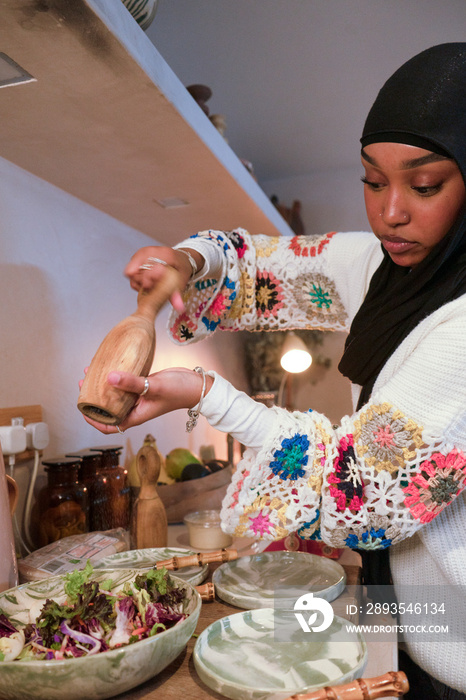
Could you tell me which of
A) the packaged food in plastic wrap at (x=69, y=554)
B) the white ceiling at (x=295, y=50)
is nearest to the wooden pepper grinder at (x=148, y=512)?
the packaged food in plastic wrap at (x=69, y=554)

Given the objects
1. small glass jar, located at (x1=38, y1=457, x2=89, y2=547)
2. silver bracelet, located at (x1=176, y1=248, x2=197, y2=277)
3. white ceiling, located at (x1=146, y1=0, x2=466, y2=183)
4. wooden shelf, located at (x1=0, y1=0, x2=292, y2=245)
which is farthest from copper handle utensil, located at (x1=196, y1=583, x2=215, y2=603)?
white ceiling, located at (x1=146, y1=0, x2=466, y2=183)

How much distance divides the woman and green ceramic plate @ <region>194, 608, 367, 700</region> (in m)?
0.10

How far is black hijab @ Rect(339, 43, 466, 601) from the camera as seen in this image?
26.0 inches

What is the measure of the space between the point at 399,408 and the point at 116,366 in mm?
328

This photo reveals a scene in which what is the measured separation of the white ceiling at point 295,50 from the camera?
4.85 ft

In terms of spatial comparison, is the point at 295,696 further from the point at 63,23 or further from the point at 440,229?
the point at 63,23

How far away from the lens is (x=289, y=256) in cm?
96

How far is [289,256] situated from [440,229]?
1.03ft

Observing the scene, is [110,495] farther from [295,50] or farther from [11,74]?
[295,50]

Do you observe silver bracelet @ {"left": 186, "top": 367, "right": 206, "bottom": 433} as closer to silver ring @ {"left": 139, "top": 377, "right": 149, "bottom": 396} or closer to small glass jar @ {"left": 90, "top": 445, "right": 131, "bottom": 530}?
silver ring @ {"left": 139, "top": 377, "right": 149, "bottom": 396}

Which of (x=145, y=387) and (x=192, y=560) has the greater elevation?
(x=145, y=387)

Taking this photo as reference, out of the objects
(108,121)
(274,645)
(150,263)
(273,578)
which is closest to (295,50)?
(108,121)

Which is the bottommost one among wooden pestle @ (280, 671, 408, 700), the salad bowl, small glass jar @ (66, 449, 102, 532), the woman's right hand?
wooden pestle @ (280, 671, 408, 700)

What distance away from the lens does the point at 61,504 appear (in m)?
0.94
